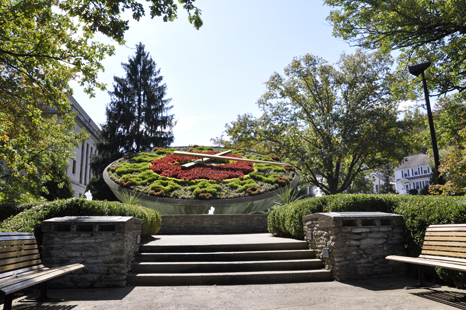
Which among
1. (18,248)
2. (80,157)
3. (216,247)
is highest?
(80,157)

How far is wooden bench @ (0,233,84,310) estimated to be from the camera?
3625 millimetres

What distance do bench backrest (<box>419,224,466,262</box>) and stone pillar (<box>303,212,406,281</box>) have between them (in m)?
0.79

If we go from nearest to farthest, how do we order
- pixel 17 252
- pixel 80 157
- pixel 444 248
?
pixel 17 252 → pixel 444 248 → pixel 80 157

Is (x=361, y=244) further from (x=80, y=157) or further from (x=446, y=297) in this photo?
(x=80, y=157)

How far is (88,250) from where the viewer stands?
544cm

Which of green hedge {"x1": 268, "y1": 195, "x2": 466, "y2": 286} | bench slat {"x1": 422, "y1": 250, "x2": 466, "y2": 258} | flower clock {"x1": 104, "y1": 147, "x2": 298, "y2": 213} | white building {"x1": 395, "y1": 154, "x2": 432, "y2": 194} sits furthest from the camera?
white building {"x1": 395, "y1": 154, "x2": 432, "y2": 194}

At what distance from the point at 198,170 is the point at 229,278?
8.26m

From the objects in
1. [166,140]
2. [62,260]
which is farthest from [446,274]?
[166,140]

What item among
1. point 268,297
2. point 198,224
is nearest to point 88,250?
point 268,297

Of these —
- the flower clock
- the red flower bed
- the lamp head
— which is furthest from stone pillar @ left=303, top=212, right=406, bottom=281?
the red flower bed

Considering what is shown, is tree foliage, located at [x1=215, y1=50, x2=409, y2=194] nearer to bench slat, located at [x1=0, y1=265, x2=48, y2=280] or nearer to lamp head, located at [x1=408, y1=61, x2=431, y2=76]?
lamp head, located at [x1=408, y1=61, x2=431, y2=76]

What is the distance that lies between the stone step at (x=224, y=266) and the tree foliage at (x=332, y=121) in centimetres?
1265

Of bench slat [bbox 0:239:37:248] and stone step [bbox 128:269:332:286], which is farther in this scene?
stone step [bbox 128:269:332:286]

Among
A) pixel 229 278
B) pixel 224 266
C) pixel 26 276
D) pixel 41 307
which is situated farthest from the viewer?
pixel 224 266
